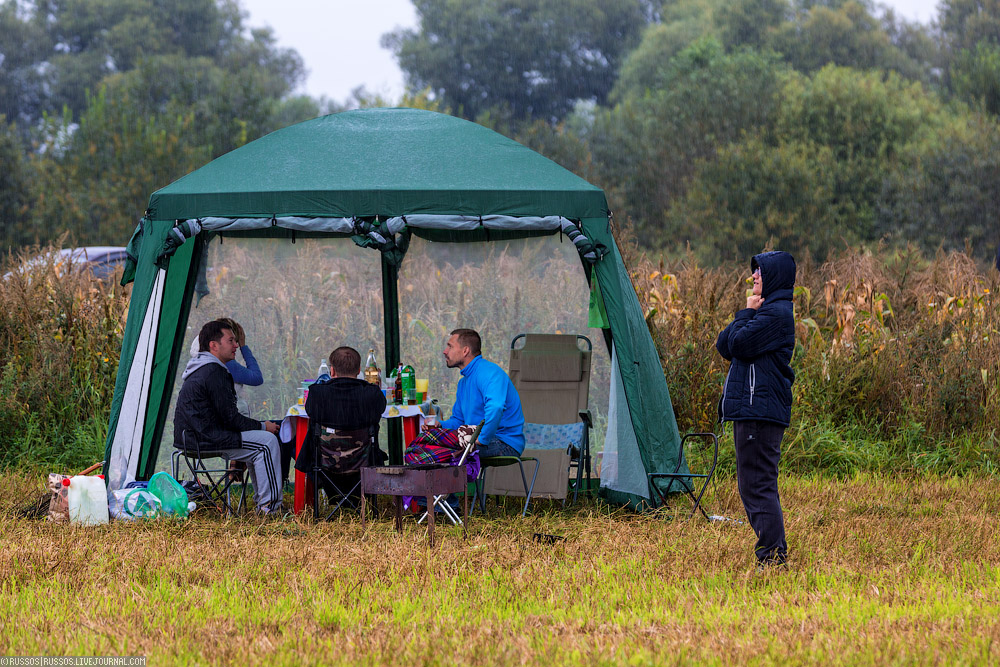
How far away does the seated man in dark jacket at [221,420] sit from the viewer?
578 cm

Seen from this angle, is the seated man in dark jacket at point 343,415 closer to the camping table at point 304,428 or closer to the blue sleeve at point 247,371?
the camping table at point 304,428

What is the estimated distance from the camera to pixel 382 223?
5.98 meters

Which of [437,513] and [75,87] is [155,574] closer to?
[437,513]

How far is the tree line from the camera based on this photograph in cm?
2178

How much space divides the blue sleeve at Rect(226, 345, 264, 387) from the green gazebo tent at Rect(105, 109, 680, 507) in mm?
373


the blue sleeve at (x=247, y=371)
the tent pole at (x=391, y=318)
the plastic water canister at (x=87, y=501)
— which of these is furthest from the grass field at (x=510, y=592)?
the tent pole at (x=391, y=318)

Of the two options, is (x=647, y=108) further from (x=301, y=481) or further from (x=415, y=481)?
(x=415, y=481)

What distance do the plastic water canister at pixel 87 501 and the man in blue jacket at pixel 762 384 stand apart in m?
3.35

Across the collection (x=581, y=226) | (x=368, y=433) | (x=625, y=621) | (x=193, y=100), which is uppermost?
(x=193, y=100)

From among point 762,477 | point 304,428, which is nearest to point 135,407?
point 304,428

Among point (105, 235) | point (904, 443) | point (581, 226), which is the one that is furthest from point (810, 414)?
point (105, 235)

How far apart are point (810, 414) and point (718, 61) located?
2155 cm

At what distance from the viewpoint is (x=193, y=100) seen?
25.8 meters

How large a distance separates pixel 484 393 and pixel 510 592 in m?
1.70
